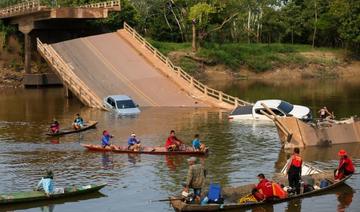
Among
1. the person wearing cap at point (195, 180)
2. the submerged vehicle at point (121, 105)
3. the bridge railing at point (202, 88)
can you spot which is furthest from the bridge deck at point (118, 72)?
the person wearing cap at point (195, 180)

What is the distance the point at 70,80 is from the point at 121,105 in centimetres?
1035

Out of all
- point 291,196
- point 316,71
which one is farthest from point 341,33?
point 291,196

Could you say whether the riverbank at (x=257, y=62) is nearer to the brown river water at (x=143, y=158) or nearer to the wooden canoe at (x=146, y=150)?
the brown river water at (x=143, y=158)

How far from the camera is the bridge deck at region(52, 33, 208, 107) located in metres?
63.1

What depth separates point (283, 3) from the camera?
131 m

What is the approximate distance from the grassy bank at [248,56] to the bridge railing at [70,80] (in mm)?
30311

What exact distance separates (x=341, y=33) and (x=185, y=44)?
82.6 ft

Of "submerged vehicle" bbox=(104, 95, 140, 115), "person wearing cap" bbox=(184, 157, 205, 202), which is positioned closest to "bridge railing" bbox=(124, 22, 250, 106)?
"submerged vehicle" bbox=(104, 95, 140, 115)

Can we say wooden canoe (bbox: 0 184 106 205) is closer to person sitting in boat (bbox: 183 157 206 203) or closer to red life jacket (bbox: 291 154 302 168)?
person sitting in boat (bbox: 183 157 206 203)

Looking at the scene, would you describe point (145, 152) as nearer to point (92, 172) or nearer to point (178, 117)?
point (92, 172)

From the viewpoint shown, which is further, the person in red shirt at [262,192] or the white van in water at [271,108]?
the white van in water at [271,108]

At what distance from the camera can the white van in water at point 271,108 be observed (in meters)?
49.0

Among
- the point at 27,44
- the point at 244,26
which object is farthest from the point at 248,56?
the point at 27,44

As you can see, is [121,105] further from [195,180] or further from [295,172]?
[195,180]
